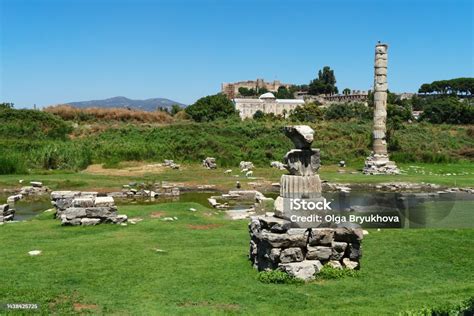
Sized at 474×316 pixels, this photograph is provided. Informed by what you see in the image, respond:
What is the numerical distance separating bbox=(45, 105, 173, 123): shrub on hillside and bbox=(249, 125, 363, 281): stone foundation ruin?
6017cm

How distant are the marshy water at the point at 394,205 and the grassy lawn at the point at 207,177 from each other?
2452 mm

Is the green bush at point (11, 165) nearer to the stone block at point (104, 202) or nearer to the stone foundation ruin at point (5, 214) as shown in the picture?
the stone foundation ruin at point (5, 214)

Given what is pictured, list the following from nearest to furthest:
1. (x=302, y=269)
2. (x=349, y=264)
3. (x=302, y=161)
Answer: (x=302, y=269)
(x=349, y=264)
(x=302, y=161)

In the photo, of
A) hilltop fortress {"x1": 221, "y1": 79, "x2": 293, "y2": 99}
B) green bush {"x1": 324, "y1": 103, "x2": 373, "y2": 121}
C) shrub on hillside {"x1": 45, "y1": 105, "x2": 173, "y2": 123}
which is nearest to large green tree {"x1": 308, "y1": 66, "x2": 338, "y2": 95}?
hilltop fortress {"x1": 221, "y1": 79, "x2": 293, "y2": 99}

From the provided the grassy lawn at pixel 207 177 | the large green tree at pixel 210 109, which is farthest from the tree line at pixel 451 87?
the grassy lawn at pixel 207 177

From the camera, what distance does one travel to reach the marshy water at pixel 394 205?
17.9 m

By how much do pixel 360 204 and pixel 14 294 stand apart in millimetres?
17623

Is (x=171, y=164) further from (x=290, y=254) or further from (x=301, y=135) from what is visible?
(x=290, y=254)

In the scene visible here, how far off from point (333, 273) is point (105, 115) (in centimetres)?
6373

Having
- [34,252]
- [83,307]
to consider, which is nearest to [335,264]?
[83,307]

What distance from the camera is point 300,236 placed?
10.5 metres

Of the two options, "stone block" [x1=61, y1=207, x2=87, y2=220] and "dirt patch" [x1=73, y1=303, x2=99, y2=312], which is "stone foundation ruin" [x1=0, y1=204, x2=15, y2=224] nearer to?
"stone block" [x1=61, y1=207, x2=87, y2=220]

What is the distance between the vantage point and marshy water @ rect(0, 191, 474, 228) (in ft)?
58.9

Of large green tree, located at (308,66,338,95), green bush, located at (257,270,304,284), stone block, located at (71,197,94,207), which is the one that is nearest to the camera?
green bush, located at (257,270,304,284)
